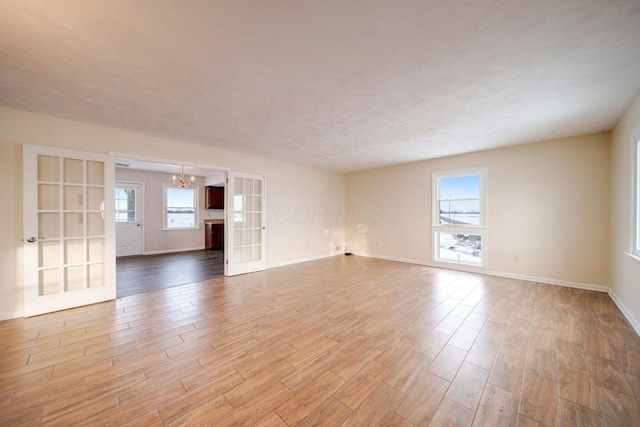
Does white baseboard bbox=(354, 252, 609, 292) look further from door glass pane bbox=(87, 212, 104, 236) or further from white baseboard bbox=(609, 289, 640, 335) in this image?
door glass pane bbox=(87, 212, 104, 236)

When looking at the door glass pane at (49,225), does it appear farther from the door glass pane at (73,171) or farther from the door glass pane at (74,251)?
the door glass pane at (73,171)

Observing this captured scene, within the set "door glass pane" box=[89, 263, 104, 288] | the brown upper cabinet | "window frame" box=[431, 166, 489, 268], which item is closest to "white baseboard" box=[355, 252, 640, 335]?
"window frame" box=[431, 166, 489, 268]

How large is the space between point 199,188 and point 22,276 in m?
5.74

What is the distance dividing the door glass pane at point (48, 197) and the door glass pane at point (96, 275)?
930mm

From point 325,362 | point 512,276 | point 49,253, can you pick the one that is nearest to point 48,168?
point 49,253

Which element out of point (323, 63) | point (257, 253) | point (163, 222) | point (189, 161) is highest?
point (323, 63)

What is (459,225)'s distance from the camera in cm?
538

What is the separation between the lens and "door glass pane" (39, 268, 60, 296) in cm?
310

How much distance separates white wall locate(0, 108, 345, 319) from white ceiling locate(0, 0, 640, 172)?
28 cm

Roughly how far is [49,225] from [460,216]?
7.17m

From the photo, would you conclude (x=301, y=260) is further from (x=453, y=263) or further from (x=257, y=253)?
(x=453, y=263)

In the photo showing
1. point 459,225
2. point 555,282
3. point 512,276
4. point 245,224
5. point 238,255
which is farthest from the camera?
point 459,225

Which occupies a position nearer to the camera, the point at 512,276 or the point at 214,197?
the point at 512,276

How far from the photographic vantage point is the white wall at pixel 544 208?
3941 mm
